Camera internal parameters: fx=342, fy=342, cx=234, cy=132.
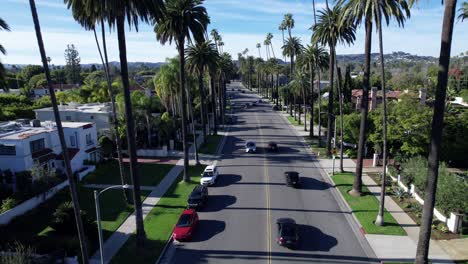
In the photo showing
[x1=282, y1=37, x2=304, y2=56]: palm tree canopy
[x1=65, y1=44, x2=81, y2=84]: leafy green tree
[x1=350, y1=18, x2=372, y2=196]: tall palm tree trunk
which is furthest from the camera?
[x1=65, y1=44, x2=81, y2=84]: leafy green tree

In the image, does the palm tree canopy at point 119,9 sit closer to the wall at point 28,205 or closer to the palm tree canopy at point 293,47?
the wall at point 28,205

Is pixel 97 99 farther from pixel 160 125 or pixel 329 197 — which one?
pixel 329 197

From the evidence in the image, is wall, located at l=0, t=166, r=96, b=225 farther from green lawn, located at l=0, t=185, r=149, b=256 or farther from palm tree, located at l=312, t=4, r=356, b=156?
palm tree, located at l=312, t=4, r=356, b=156

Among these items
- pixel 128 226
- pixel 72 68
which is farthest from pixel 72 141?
pixel 72 68

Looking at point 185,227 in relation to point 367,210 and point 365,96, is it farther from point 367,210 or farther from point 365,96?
point 365,96

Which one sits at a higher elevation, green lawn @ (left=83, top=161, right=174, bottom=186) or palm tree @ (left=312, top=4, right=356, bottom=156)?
palm tree @ (left=312, top=4, right=356, bottom=156)

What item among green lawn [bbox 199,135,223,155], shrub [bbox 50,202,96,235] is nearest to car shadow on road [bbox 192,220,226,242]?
shrub [bbox 50,202,96,235]
